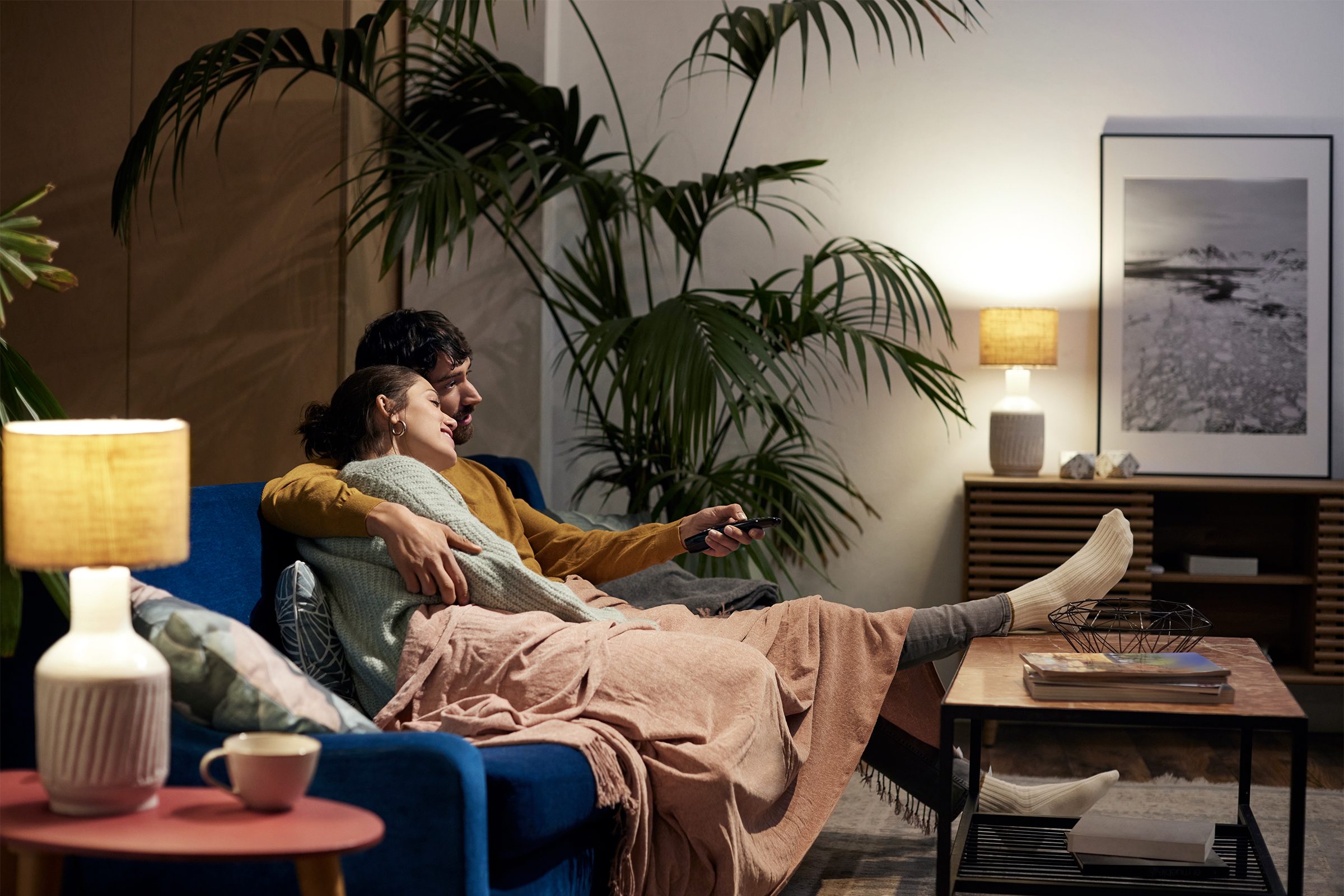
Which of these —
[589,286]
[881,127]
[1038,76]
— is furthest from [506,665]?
[1038,76]

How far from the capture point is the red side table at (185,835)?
A: 1.12 metres

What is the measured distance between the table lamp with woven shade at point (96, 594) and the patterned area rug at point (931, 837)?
151 cm

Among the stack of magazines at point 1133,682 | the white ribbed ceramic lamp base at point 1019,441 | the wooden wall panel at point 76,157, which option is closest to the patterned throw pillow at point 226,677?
the stack of magazines at point 1133,682

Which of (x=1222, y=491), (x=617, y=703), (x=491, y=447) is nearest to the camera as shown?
(x=617, y=703)

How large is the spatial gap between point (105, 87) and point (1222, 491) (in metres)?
3.54

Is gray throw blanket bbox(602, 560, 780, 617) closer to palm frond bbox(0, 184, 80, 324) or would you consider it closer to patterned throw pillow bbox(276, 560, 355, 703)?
patterned throw pillow bbox(276, 560, 355, 703)

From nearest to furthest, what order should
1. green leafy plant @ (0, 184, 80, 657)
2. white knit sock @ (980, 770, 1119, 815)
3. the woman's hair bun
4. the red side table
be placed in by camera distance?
1. the red side table
2. green leafy plant @ (0, 184, 80, 657)
3. the woman's hair bun
4. white knit sock @ (980, 770, 1119, 815)

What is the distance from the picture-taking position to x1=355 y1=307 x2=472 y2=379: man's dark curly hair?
8.32 feet

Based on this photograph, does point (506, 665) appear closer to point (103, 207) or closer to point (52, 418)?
point (52, 418)

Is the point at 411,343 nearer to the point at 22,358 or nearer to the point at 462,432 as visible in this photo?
the point at 462,432

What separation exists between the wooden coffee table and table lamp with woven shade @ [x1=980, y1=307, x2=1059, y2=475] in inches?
64.3

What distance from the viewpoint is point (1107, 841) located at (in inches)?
75.3

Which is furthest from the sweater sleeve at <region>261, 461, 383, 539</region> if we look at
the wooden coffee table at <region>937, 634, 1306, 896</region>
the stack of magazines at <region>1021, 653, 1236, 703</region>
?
the stack of magazines at <region>1021, 653, 1236, 703</region>

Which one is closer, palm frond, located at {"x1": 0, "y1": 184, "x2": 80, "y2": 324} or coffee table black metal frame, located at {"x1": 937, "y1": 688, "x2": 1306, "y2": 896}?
palm frond, located at {"x1": 0, "y1": 184, "x2": 80, "y2": 324}
